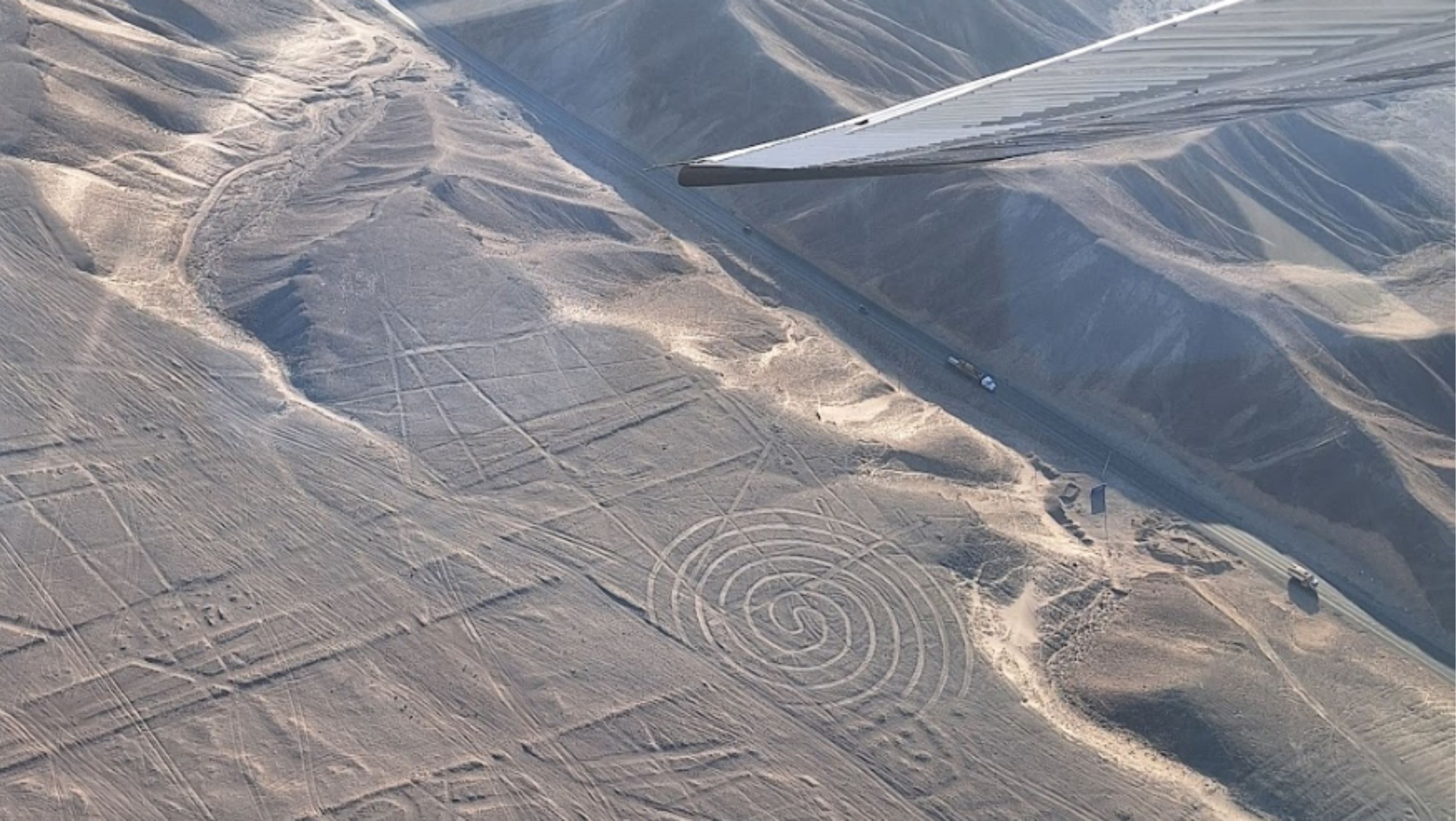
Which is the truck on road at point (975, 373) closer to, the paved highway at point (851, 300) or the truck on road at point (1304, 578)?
the paved highway at point (851, 300)

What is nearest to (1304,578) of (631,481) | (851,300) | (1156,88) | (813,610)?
(813,610)

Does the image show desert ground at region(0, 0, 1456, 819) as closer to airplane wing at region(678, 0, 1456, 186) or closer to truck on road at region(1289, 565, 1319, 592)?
truck on road at region(1289, 565, 1319, 592)

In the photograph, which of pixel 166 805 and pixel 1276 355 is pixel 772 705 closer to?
pixel 166 805

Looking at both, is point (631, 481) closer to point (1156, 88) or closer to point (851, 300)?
point (851, 300)

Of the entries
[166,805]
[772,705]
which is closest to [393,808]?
[166,805]

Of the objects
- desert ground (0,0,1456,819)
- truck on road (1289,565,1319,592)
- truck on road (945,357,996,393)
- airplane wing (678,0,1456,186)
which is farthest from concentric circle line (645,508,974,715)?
airplane wing (678,0,1456,186)

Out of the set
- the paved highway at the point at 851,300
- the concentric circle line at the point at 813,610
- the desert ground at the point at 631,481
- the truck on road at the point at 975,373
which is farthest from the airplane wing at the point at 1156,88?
the truck on road at the point at 975,373
